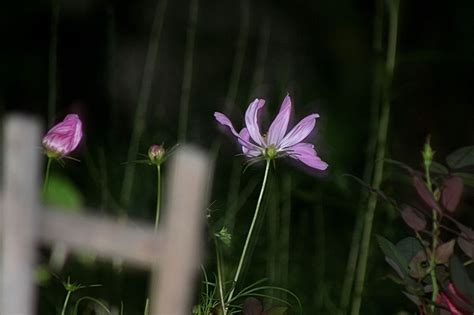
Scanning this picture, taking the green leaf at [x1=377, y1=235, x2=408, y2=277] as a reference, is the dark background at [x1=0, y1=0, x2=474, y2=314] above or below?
above

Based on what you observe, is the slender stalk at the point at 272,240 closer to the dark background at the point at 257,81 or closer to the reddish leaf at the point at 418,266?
→ the dark background at the point at 257,81

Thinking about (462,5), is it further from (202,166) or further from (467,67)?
(202,166)

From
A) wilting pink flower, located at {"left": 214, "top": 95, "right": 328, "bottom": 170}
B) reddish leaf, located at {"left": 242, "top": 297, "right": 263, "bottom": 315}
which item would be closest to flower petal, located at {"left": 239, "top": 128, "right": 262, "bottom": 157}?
wilting pink flower, located at {"left": 214, "top": 95, "right": 328, "bottom": 170}

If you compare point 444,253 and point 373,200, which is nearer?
point 444,253

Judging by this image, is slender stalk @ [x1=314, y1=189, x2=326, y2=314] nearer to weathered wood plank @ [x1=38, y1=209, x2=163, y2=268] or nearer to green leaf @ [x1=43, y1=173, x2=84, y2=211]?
green leaf @ [x1=43, y1=173, x2=84, y2=211]

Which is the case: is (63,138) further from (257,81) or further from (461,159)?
(257,81)

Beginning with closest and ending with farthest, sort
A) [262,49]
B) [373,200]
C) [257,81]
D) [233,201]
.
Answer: [373,200] → [233,201] → [257,81] → [262,49]

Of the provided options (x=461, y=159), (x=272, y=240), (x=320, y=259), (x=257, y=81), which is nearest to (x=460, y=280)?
(x=461, y=159)
